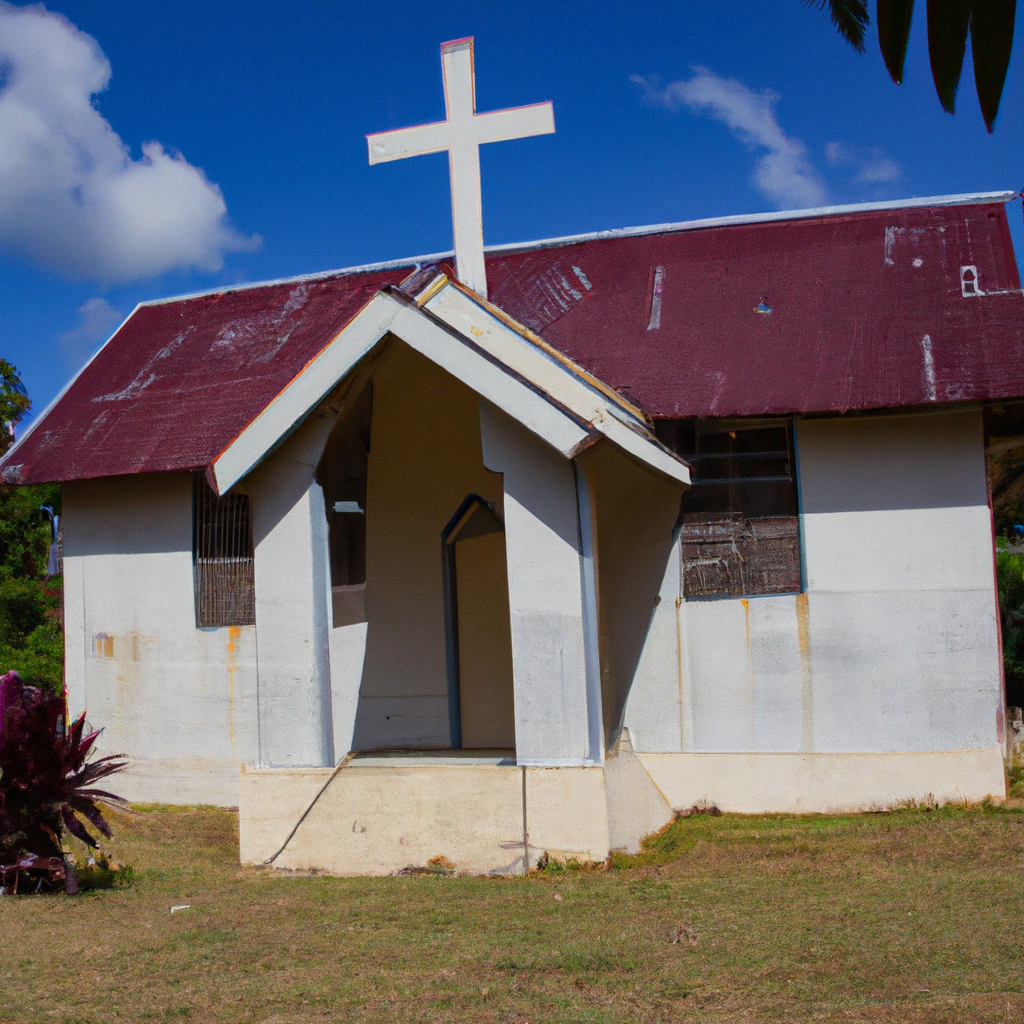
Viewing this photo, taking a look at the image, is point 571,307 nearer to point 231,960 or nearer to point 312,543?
point 312,543

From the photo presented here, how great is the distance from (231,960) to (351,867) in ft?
6.15

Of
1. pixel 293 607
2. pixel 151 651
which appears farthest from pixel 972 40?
pixel 151 651

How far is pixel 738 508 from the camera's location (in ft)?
28.2

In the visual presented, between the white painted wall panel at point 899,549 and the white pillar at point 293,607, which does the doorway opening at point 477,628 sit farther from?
the white painted wall panel at point 899,549

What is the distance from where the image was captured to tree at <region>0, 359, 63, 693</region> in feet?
46.8

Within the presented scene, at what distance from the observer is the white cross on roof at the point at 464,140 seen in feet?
24.9

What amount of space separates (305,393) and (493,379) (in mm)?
1306

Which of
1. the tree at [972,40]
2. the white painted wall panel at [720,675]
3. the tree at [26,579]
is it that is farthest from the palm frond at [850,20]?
the tree at [26,579]

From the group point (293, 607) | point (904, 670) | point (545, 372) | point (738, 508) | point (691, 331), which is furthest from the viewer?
point (691, 331)

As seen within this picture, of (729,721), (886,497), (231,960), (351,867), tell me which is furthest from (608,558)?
(231,960)

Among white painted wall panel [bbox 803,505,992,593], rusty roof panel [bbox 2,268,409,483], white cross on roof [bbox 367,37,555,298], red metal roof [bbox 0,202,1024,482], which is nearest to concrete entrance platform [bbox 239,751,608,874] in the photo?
red metal roof [bbox 0,202,1024,482]

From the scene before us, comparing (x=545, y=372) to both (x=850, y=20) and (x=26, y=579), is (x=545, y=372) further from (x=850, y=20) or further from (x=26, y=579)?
(x=26, y=579)

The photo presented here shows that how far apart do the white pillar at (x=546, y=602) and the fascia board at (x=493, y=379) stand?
0.86 ft

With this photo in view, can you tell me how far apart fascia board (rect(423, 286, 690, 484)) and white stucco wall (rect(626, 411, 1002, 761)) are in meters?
1.94
